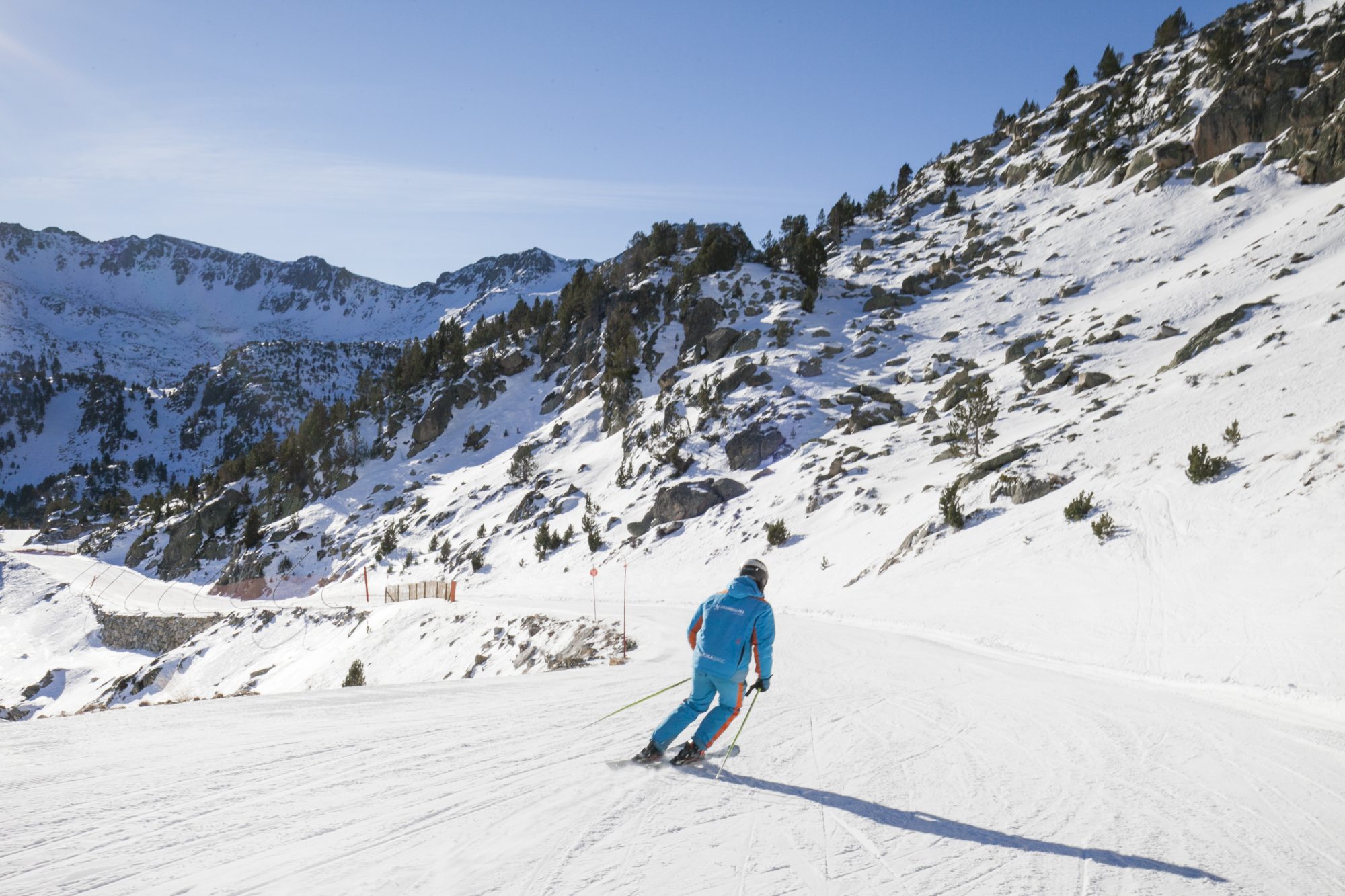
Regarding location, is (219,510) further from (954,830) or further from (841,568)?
(954,830)

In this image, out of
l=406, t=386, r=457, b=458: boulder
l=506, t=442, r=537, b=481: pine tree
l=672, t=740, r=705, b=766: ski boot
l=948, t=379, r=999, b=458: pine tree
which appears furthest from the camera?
l=406, t=386, r=457, b=458: boulder

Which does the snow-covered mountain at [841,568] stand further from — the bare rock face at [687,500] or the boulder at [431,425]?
the boulder at [431,425]

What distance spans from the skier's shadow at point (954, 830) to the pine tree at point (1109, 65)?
97474 millimetres

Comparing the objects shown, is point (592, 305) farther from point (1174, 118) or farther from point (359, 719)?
point (359, 719)

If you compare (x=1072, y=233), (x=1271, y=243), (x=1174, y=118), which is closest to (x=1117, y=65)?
(x=1174, y=118)

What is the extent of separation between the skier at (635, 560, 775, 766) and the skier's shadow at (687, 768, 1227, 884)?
395 millimetres

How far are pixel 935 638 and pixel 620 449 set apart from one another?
35.3m

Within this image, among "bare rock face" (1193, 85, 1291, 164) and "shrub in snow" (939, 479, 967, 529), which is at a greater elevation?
"bare rock face" (1193, 85, 1291, 164)

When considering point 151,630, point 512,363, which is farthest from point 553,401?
point 151,630

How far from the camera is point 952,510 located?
2012cm

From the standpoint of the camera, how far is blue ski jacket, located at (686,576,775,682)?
16.0ft

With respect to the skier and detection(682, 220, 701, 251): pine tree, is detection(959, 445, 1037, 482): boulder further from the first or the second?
detection(682, 220, 701, 251): pine tree

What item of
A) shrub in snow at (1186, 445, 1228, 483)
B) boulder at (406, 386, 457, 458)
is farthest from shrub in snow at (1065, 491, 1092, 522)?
boulder at (406, 386, 457, 458)

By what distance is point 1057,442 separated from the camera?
2236 cm
